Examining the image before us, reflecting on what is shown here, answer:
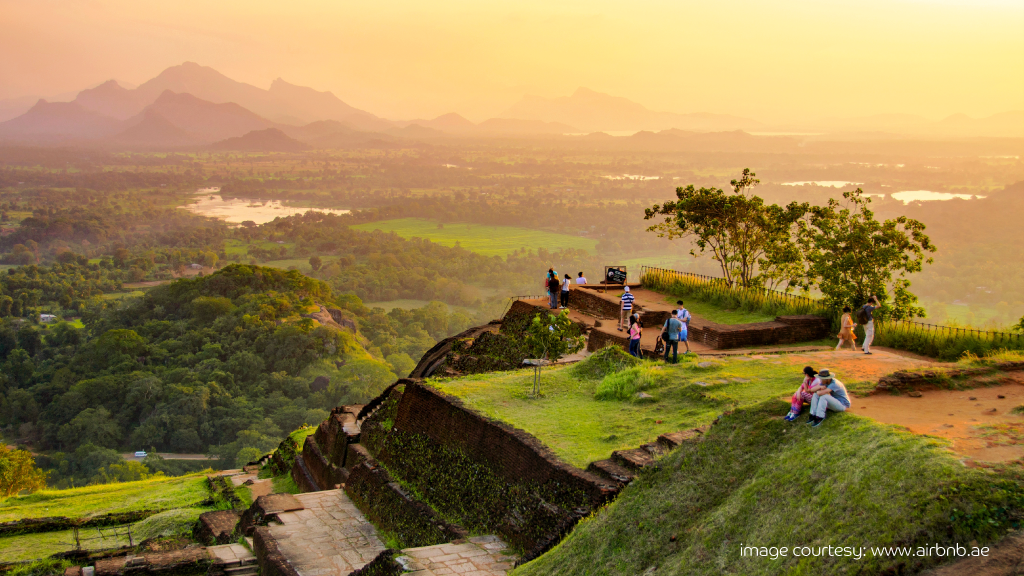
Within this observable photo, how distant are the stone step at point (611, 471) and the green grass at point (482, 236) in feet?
352

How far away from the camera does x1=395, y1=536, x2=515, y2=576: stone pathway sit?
912 cm

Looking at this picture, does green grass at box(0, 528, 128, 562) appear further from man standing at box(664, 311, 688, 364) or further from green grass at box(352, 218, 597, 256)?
green grass at box(352, 218, 597, 256)

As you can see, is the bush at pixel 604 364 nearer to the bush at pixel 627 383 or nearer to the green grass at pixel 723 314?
the bush at pixel 627 383

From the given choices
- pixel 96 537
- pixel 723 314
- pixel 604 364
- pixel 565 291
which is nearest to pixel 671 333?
pixel 604 364

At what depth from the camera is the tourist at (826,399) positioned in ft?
26.0

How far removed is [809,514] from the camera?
650 centimetres

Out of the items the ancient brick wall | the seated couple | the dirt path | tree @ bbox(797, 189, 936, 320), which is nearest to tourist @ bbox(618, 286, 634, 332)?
tree @ bbox(797, 189, 936, 320)

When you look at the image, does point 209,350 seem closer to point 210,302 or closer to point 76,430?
point 210,302

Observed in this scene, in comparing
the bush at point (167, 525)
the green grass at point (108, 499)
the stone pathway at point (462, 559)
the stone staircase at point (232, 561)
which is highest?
the stone pathway at point (462, 559)

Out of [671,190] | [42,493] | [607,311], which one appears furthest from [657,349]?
[671,190]

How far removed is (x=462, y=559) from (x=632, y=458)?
2511mm

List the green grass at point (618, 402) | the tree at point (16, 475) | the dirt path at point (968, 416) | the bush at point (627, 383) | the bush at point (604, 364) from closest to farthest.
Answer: the dirt path at point (968, 416) → the green grass at point (618, 402) → the bush at point (627, 383) → the bush at point (604, 364) → the tree at point (16, 475)

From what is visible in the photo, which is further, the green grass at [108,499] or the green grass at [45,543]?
the green grass at [108,499]

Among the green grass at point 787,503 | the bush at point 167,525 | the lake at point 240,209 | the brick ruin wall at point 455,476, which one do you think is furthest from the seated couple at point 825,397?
the lake at point 240,209
